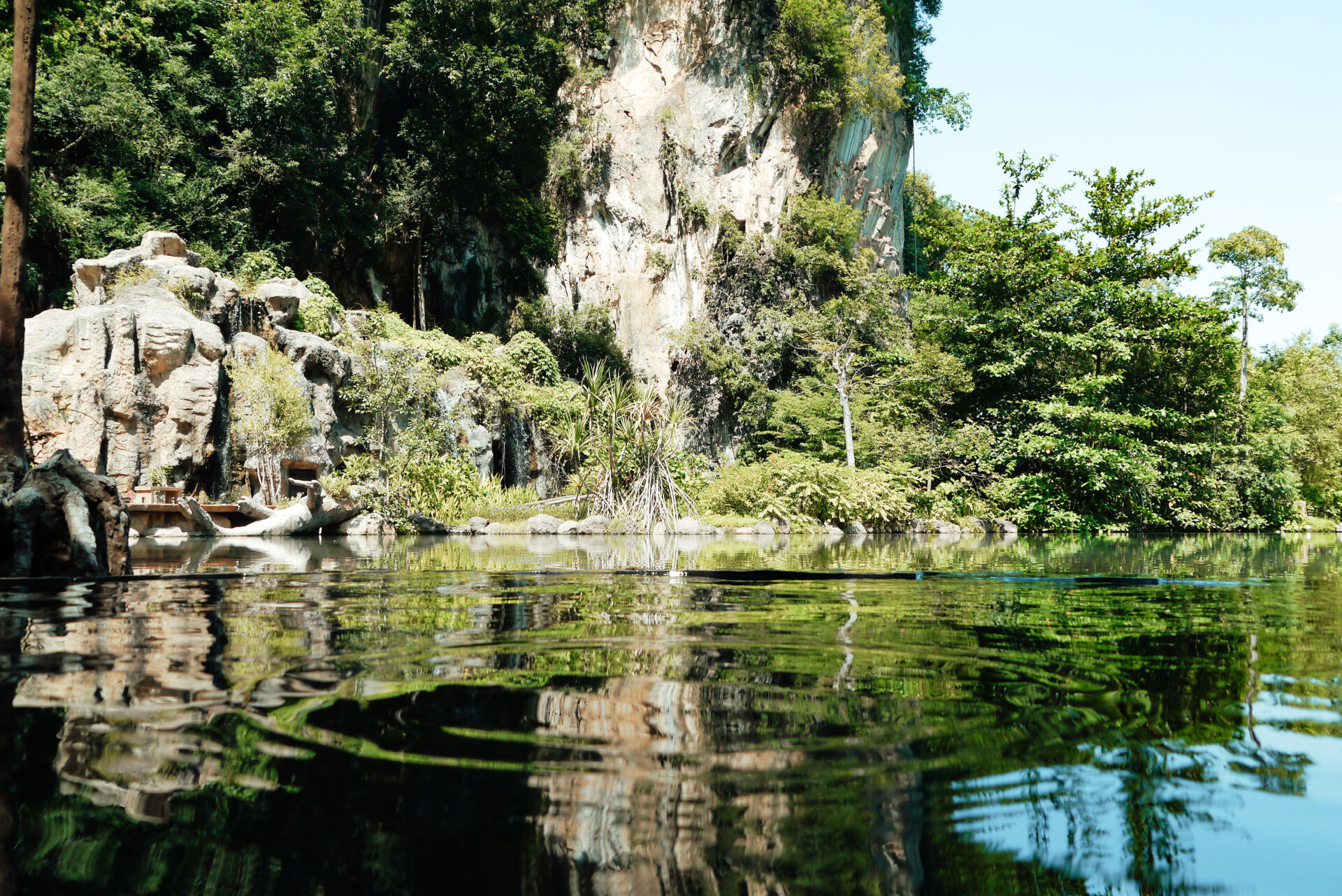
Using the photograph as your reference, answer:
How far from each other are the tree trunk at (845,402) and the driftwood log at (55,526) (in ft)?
57.4

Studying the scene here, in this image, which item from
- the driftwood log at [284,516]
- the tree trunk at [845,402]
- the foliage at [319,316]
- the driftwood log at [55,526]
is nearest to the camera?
the driftwood log at [55,526]

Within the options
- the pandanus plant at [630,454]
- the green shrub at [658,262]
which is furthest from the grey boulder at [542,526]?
the green shrub at [658,262]

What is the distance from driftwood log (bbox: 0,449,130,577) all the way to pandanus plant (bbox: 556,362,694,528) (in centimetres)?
987

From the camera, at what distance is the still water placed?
86 cm

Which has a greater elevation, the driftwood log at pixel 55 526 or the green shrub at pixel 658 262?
the green shrub at pixel 658 262

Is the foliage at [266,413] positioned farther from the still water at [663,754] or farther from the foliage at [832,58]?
the foliage at [832,58]

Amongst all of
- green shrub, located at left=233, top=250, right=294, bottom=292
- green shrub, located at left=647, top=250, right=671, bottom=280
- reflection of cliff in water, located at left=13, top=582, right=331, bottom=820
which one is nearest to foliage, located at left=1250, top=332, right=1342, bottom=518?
green shrub, located at left=647, top=250, right=671, bottom=280

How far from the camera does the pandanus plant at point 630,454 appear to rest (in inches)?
573

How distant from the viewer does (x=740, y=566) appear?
21.1 feet

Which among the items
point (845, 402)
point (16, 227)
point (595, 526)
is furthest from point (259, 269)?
point (845, 402)

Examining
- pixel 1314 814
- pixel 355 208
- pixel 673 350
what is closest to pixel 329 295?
pixel 355 208

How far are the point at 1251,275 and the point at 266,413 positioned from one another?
96.5 ft

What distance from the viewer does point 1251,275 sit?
26719 millimetres

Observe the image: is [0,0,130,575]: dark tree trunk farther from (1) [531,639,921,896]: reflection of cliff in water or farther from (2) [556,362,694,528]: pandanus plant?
(2) [556,362,694,528]: pandanus plant
